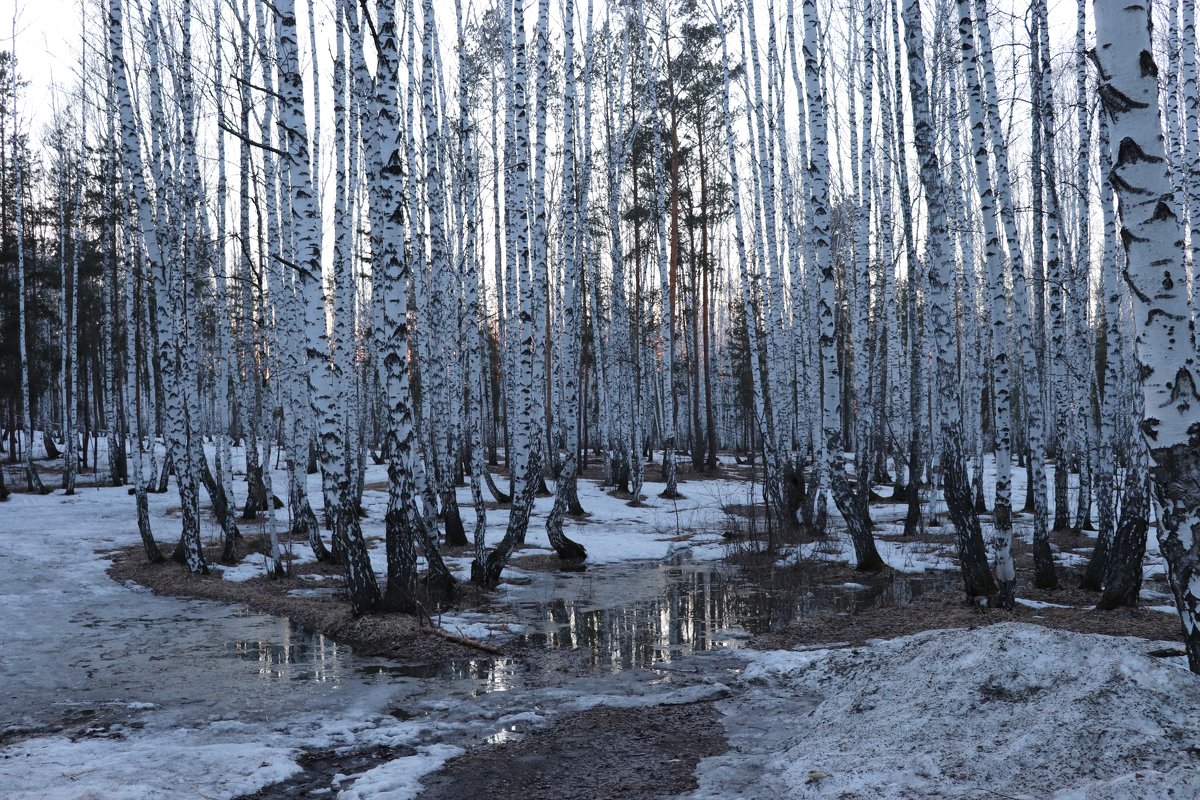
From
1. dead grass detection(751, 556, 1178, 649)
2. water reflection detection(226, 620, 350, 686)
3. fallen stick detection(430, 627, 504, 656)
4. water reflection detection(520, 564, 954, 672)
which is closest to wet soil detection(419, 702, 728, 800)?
water reflection detection(520, 564, 954, 672)

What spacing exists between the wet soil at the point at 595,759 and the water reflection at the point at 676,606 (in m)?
1.47

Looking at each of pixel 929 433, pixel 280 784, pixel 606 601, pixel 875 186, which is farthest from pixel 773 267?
pixel 280 784

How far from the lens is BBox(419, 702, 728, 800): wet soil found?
4.10 meters

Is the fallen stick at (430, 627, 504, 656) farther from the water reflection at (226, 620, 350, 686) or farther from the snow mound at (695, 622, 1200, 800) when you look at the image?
the snow mound at (695, 622, 1200, 800)

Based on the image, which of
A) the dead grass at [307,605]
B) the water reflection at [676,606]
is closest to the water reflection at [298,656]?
the dead grass at [307,605]

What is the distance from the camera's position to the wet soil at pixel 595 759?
410cm

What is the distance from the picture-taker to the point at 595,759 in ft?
14.9

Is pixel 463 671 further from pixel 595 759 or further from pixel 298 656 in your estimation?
pixel 595 759

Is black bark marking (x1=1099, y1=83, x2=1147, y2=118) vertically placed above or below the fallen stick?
above

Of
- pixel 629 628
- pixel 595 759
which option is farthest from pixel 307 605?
pixel 595 759

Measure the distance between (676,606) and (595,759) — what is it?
497 cm

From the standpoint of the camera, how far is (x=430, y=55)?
532 inches

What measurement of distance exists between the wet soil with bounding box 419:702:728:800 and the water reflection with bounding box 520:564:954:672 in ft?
4.83

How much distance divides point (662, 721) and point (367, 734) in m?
2.01
